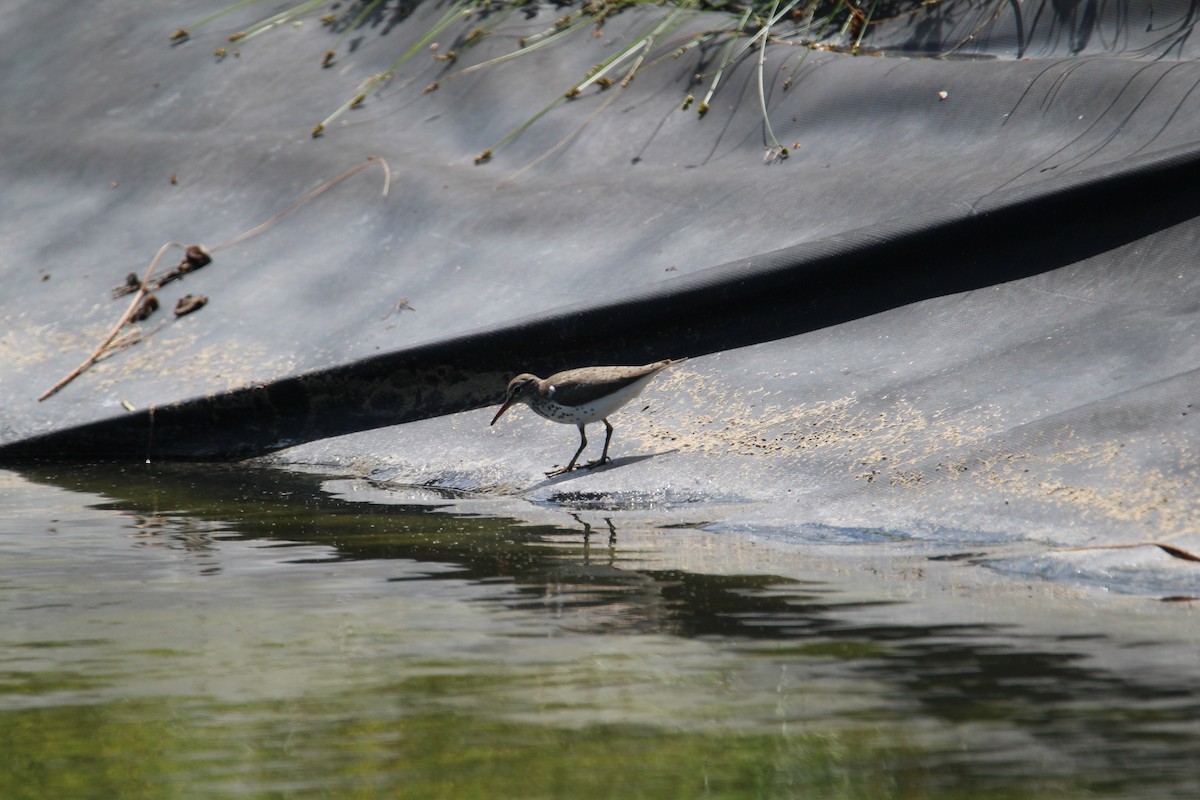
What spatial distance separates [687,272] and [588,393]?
3.25ft

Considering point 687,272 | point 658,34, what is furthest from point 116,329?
point 658,34

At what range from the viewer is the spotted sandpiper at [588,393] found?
6.19m

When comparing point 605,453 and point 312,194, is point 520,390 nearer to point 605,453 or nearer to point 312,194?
point 605,453

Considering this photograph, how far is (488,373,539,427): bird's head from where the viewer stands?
6438mm

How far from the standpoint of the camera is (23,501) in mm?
6012

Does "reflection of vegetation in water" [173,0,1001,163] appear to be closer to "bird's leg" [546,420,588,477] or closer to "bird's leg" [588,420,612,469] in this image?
"bird's leg" [588,420,612,469]

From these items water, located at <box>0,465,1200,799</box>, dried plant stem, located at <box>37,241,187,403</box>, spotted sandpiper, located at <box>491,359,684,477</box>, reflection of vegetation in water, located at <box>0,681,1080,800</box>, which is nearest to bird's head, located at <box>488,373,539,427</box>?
spotted sandpiper, located at <box>491,359,684,477</box>

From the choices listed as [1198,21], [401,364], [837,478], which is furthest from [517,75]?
[837,478]

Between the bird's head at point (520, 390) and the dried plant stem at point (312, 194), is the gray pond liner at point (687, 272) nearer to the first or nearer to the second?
the dried plant stem at point (312, 194)

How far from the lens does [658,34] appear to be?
334 inches

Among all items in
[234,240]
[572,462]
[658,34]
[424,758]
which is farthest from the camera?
[658,34]

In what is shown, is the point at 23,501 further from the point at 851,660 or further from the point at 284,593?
the point at 851,660

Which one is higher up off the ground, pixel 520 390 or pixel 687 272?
pixel 687 272

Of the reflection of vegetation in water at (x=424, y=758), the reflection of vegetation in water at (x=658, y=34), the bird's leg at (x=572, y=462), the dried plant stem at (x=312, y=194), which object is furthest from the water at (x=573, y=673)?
the reflection of vegetation in water at (x=658, y=34)
